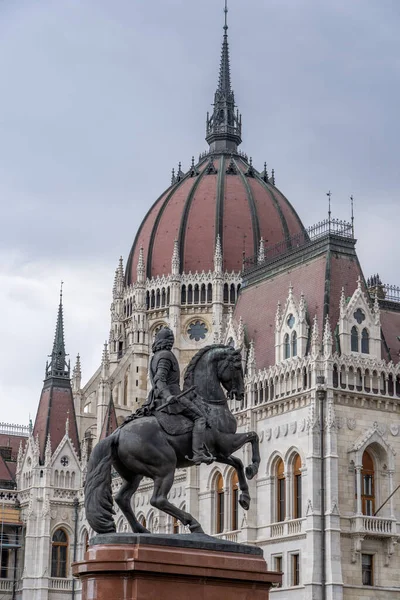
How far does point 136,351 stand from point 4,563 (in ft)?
57.4

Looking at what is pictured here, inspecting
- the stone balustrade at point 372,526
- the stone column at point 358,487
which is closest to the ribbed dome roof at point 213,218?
the stone column at point 358,487

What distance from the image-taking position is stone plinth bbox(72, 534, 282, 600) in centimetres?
1858

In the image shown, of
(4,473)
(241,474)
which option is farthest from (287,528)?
(4,473)

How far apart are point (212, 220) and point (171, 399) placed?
227 ft

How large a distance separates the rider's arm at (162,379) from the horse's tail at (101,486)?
107 centimetres

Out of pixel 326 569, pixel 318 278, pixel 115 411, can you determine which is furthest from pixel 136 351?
pixel 326 569

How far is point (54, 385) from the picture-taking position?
8688 centimetres

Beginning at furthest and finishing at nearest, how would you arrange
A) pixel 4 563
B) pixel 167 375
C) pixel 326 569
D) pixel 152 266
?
1. pixel 152 266
2. pixel 4 563
3. pixel 326 569
4. pixel 167 375

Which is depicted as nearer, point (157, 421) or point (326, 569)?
point (157, 421)

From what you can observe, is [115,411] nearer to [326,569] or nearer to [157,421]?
[326,569]

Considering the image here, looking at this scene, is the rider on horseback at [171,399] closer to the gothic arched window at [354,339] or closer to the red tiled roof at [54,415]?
the gothic arched window at [354,339]

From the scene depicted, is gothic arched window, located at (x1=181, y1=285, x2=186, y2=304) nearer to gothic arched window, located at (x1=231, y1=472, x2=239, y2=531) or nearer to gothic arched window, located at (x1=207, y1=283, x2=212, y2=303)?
gothic arched window, located at (x1=207, y1=283, x2=212, y2=303)

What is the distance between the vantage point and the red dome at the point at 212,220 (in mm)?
88500

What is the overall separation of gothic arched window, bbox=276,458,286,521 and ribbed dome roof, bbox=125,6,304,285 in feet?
110
